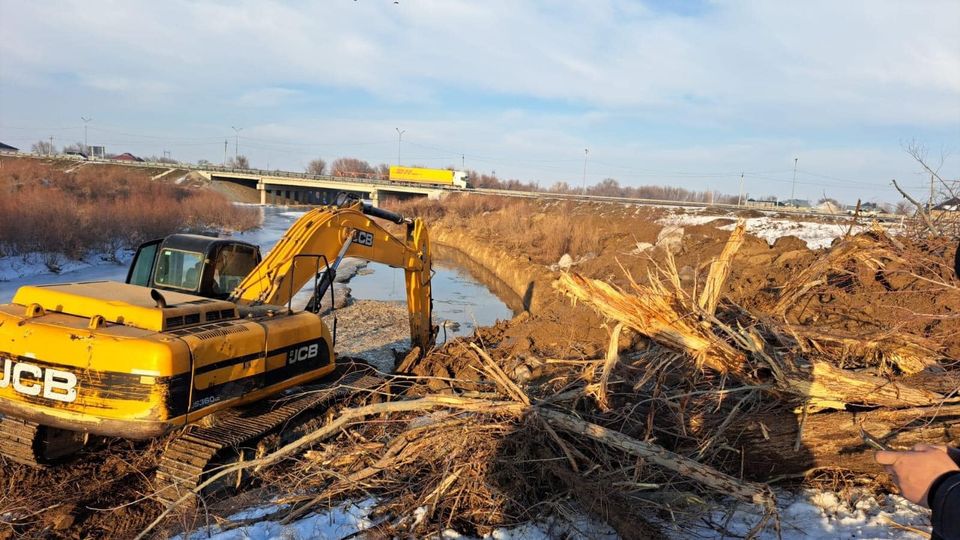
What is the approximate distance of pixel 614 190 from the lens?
101m

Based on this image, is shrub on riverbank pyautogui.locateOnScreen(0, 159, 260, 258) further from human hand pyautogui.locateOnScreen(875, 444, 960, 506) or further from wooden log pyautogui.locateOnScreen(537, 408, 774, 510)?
human hand pyautogui.locateOnScreen(875, 444, 960, 506)

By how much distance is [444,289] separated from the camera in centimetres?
2284

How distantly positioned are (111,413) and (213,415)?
948 mm

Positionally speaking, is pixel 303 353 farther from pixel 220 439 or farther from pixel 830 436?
pixel 830 436

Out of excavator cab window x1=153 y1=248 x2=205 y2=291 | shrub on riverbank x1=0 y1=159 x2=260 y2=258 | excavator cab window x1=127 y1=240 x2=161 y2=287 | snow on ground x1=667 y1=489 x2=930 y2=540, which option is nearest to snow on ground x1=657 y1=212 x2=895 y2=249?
snow on ground x1=667 y1=489 x2=930 y2=540

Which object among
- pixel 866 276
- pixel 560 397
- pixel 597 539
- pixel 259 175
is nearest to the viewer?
pixel 597 539

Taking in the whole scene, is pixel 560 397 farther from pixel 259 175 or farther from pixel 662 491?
pixel 259 175

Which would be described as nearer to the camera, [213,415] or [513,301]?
[213,415]

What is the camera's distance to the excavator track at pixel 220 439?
4.91 metres

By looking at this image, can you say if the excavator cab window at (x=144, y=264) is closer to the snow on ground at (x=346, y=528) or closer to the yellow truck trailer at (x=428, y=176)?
the snow on ground at (x=346, y=528)

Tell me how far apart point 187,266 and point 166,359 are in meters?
2.52

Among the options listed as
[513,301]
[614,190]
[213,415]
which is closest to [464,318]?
[513,301]

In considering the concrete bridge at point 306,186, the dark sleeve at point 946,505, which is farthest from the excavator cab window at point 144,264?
the concrete bridge at point 306,186

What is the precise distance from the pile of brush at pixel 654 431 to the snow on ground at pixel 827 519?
16 centimetres
